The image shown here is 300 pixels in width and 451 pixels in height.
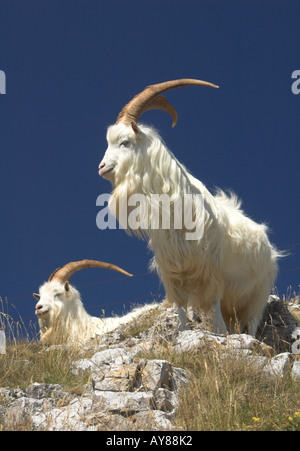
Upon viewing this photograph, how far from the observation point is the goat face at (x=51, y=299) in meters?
9.95

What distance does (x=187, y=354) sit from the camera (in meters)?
5.25

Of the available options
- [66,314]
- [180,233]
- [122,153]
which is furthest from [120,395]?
[66,314]

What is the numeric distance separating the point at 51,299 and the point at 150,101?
15.0 feet

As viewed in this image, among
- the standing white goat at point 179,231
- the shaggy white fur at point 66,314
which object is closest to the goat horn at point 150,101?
the standing white goat at point 179,231

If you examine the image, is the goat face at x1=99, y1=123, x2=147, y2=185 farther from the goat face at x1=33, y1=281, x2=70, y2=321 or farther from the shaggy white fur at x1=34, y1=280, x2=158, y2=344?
the goat face at x1=33, y1=281, x2=70, y2=321

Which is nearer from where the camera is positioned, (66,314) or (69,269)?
(66,314)

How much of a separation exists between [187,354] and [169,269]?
160cm

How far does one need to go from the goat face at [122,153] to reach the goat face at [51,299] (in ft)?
13.4

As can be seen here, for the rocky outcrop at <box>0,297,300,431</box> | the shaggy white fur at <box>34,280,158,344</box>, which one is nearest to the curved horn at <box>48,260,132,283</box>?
the shaggy white fur at <box>34,280,158,344</box>

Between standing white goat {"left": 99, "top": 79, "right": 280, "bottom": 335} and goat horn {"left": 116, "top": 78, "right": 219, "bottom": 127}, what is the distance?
0.01 metres

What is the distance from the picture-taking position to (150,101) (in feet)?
23.5

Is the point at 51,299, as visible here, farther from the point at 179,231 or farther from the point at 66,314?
the point at 179,231
